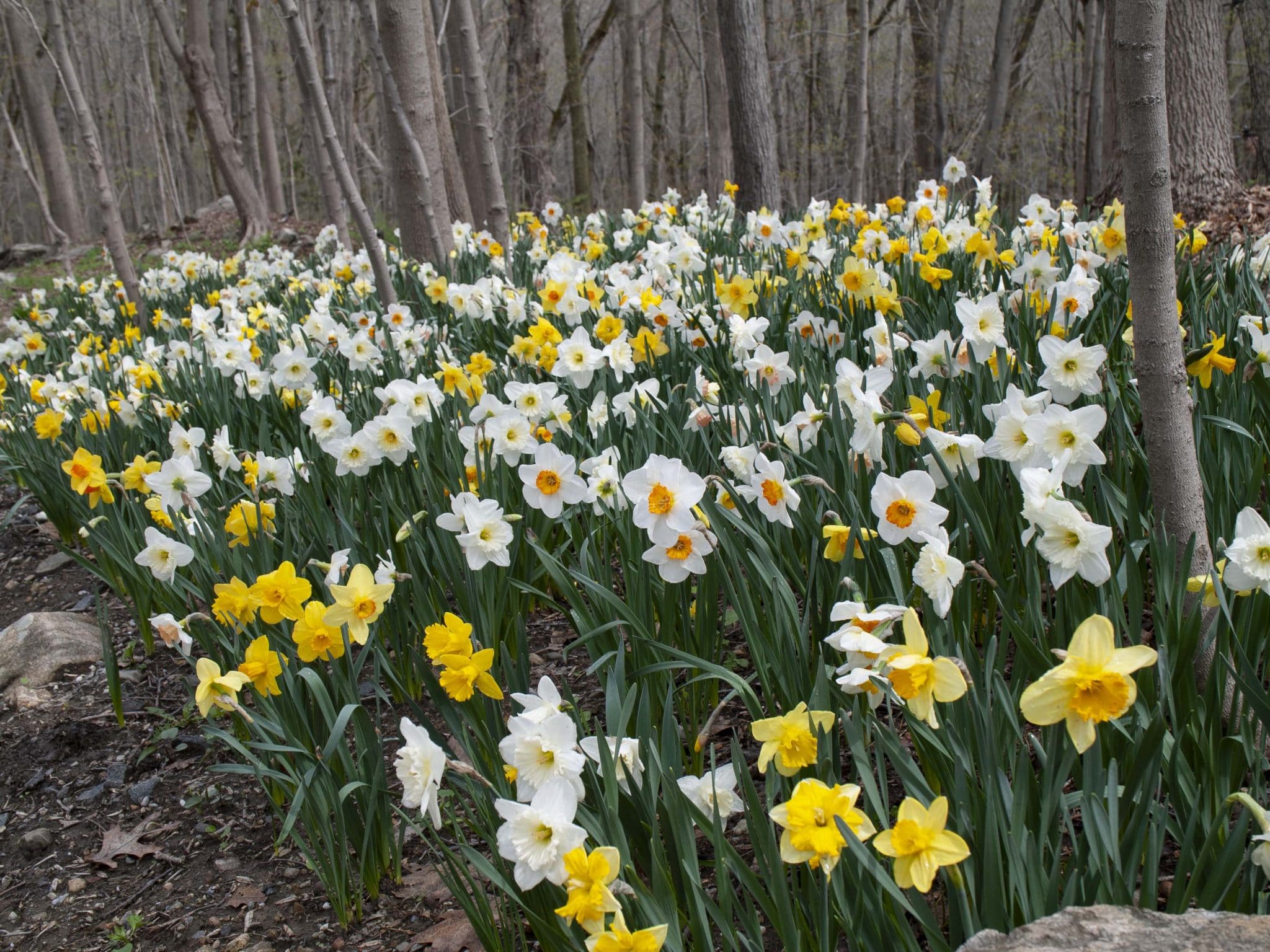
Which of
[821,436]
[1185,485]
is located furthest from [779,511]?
[1185,485]

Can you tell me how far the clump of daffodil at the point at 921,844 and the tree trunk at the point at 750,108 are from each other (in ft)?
22.8

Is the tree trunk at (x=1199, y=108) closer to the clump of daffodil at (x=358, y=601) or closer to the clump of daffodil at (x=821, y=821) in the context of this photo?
the clump of daffodil at (x=358, y=601)

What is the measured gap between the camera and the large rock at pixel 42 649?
2.81 m

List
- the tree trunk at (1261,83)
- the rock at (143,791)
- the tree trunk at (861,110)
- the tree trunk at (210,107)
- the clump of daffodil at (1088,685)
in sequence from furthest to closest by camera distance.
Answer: the tree trunk at (210,107) < the tree trunk at (1261,83) < the tree trunk at (861,110) < the rock at (143,791) < the clump of daffodil at (1088,685)

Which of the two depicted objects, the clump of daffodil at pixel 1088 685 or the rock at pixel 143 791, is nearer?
the clump of daffodil at pixel 1088 685

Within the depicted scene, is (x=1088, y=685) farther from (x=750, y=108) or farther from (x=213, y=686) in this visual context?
(x=750, y=108)

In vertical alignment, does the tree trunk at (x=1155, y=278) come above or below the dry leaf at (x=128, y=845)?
above

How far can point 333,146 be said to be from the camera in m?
4.30

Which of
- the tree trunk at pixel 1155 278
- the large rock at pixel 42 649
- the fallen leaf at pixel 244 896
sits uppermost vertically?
the tree trunk at pixel 1155 278

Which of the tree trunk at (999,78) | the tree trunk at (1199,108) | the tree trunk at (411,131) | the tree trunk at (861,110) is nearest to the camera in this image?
the tree trunk at (1199,108)

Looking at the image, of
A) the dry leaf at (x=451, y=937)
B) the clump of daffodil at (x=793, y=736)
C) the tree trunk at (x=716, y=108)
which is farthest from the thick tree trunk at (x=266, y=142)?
the clump of daffodil at (x=793, y=736)

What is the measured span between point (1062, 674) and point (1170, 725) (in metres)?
0.58


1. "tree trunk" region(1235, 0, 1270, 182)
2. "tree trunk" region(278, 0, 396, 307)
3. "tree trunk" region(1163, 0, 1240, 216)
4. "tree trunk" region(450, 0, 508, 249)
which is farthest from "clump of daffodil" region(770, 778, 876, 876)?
"tree trunk" region(1235, 0, 1270, 182)

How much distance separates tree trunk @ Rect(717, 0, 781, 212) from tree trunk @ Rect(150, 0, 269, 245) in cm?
662
